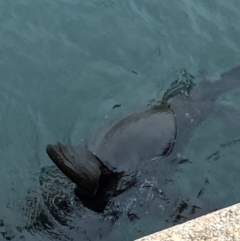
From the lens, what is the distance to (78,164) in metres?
5.88

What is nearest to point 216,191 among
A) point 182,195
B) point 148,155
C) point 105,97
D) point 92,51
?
point 182,195

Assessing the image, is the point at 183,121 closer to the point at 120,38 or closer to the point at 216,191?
the point at 216,191

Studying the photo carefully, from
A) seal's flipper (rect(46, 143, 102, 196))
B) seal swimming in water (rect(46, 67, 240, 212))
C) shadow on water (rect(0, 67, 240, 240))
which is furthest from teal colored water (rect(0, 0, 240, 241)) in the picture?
seal's flipper (rect(46, 143, 102, 196))

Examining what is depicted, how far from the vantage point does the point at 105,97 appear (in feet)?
26.9

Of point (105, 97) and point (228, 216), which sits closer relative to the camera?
point (228, 216)

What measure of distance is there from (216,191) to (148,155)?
1.00m

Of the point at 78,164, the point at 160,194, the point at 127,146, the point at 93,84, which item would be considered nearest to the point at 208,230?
the point at 78,164

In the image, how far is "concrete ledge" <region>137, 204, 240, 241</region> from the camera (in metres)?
4.27

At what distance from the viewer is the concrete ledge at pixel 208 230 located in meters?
4.27

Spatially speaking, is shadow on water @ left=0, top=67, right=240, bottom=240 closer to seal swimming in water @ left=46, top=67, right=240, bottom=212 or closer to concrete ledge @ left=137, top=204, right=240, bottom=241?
seal swimming in water @ left=46, top=67, right=240, bottom=212

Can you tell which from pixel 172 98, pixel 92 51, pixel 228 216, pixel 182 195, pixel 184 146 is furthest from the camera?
pixel 92 51

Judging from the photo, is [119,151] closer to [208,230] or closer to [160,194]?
[160,194]

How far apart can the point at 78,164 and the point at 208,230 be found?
6.47 feet

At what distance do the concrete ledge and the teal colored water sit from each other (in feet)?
7.39
